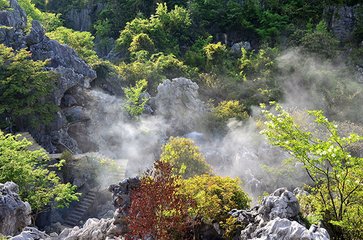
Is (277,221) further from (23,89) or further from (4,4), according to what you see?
(4,4)

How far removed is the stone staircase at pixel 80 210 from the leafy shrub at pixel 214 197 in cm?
992

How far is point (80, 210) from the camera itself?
65.6 feet

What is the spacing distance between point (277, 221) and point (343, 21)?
91.8ft

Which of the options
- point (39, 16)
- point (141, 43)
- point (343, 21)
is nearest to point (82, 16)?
point (39, 16)

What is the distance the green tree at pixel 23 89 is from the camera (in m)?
20.1

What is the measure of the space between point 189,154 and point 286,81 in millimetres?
13567

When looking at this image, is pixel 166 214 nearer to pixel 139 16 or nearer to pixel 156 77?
pixel 156 77

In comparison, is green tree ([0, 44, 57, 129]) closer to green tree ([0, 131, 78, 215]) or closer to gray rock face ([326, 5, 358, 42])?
green tree ([0, 131, 78, 215])

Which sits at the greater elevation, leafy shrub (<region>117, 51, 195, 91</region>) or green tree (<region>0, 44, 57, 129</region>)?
leafy shrub (<region>117, 51, 195, 91</region>)

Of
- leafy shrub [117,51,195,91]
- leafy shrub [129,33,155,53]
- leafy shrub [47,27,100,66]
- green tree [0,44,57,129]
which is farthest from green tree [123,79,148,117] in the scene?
leafy shrub [129,33,155,53]

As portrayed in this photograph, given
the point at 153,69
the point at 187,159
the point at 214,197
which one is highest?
the point at 153,69

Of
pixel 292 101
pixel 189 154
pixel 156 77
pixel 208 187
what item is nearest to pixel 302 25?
pixel 292 101

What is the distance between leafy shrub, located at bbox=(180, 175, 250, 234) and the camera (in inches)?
426

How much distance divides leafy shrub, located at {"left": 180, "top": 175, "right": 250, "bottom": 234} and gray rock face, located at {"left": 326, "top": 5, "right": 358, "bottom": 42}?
955 inches
